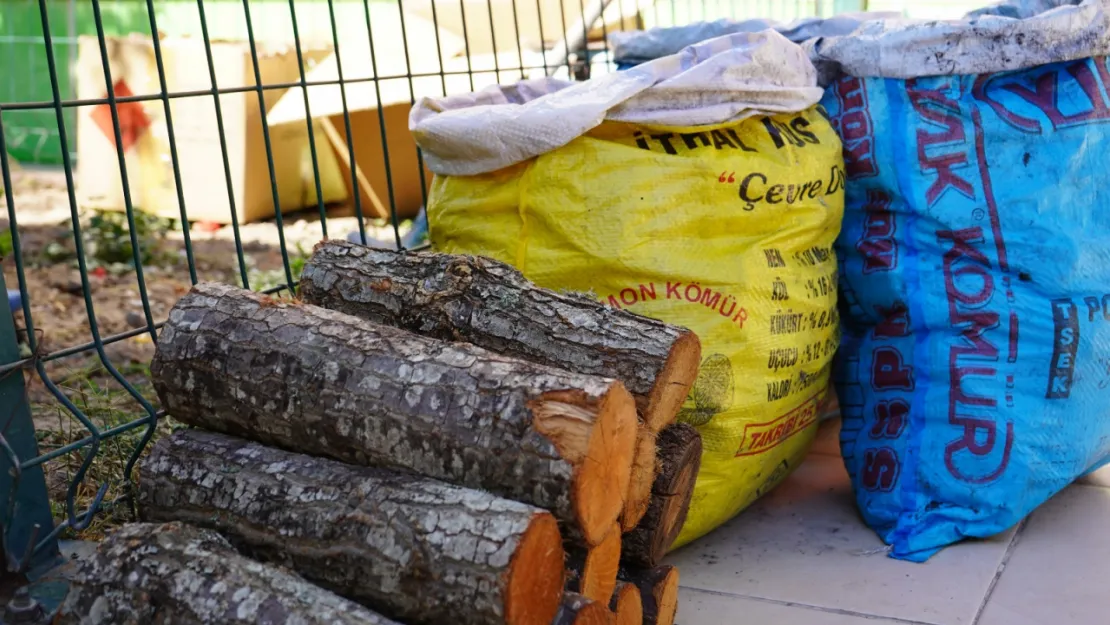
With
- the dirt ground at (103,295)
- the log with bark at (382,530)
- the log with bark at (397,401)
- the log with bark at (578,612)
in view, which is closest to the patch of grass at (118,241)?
the dirt ground at (103,295)

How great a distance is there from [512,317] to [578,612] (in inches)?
21.0

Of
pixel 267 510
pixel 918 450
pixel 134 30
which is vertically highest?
pixel 134 30

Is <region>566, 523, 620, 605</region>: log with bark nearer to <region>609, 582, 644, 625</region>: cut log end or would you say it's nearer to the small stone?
<region>609, 582, 644, 625</region>: cut log end

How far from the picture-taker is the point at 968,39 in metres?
2.17

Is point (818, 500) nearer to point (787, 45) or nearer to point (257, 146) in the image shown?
point (787, 45)

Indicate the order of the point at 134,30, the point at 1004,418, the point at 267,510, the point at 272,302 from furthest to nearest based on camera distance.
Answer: the point at 134,30
the point at 1004,418
the point at 272,302
the point at 267,510

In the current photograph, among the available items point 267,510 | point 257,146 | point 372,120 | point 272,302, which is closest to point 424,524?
point 267,510

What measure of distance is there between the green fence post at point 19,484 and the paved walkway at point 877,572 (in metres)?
1.17

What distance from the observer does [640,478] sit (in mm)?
1675

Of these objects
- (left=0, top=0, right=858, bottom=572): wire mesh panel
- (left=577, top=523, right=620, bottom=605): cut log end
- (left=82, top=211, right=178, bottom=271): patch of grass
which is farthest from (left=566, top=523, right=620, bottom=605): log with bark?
(left=82, top=211, right=178, bottom=271): patch of grass

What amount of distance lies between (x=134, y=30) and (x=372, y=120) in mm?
5291

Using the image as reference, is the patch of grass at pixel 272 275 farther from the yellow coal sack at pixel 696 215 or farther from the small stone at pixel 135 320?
the yellow coal sack at pixel 696 215

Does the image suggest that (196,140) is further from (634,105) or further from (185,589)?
(185,589)

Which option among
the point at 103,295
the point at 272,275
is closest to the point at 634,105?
the point at 272,275
